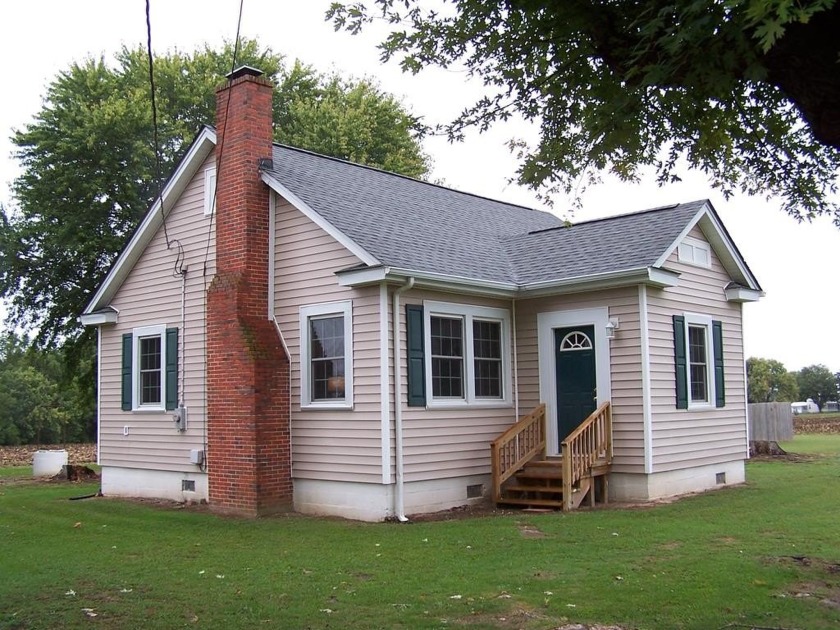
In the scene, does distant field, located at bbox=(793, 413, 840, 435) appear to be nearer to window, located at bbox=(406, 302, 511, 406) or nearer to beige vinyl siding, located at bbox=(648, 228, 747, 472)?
beige vinyl siding, located at bbox=(648, 228, 747, 472)

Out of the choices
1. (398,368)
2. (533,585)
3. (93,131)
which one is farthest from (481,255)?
(93,131)

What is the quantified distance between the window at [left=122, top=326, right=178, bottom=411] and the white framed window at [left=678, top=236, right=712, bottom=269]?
350 inches

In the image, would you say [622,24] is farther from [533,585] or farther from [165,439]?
[165,439]

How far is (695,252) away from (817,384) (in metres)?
62.6

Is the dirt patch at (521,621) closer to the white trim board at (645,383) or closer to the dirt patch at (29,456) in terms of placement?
the white trim board at (645,383)

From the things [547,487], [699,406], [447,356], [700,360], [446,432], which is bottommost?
[547,487]

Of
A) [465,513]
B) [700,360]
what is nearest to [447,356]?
[465,513]

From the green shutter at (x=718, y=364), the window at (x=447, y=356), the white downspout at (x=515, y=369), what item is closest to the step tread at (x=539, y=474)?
the white downspout at (x=515, y=369)

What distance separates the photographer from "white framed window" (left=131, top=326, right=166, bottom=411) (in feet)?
50.6

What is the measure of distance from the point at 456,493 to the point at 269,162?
5990 millimetres

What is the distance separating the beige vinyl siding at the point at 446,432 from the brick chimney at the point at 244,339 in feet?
6.88

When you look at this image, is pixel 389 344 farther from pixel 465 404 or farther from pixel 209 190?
pixel 209 190

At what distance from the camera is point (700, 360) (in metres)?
15.0

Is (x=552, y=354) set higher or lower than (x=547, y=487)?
higher
